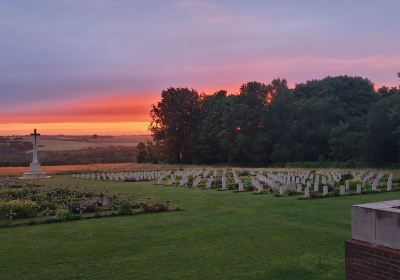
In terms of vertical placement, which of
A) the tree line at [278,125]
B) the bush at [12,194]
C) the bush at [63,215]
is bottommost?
the bush at [12,194]

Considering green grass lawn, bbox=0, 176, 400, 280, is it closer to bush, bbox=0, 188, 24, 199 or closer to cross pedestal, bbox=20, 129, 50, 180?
bush, bbox=0, 188, 24, 199

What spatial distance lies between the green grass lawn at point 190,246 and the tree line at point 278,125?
30.1m

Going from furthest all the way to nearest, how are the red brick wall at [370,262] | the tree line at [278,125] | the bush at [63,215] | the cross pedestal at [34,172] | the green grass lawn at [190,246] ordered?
the tree line at [278,125], the cross pedestal at [34,172], the bush at [63,215], the green grass lawn at [190,246], the red brick wall at [370,262]

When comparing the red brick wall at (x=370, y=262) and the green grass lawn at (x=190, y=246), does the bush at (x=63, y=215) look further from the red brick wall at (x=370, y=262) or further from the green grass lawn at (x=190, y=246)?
the red brick wall at (x=370, y=262)

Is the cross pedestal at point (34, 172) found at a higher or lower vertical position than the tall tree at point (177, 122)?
lower

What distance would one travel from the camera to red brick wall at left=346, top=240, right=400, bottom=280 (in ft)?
17.9

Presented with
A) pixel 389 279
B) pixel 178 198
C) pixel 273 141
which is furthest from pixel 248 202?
pixel 273 141

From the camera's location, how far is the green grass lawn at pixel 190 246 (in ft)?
28.3

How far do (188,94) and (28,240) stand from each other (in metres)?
60.6


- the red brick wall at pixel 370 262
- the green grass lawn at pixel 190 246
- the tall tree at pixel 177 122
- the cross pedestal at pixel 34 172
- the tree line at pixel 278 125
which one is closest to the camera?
the red brick wall at pixel 370 262

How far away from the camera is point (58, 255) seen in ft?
33.2

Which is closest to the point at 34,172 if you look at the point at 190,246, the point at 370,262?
the point at 190,246

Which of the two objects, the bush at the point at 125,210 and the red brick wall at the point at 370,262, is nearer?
the red brick wall at the point at 370,262

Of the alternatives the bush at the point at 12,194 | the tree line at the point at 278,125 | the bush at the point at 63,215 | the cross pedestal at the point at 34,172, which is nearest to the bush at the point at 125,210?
the bush at the point at 63,215
